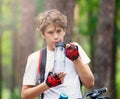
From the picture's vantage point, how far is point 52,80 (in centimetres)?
577

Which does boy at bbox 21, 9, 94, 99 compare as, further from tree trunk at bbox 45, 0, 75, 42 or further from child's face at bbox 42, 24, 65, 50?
tree trunk at bbox 45, 0, 75, 42

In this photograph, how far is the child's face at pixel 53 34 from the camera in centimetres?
598

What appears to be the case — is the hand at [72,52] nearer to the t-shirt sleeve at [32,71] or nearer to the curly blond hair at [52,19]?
the curly blond hair at [52,19]

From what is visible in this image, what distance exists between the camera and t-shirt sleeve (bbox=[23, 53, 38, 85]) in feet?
20.1

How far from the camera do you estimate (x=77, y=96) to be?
6066 millimetres

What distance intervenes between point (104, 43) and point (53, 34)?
11.7 meters

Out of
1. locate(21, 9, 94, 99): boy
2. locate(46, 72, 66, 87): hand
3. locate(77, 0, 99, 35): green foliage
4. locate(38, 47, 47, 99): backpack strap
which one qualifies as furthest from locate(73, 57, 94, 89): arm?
locate(77, 0, 99, 35): green foliage

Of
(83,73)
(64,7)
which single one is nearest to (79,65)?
(83,73)

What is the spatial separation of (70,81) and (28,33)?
13103 mm

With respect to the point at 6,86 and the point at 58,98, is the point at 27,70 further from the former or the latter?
the point at 6,86

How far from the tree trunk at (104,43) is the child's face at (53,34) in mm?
9578

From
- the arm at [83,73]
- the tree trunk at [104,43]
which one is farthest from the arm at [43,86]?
the tree trunk at [104,43]

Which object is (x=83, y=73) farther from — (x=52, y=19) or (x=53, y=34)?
(x=52, y=19)

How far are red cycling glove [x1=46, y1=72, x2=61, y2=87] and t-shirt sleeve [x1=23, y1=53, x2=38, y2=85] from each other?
34 centimetres
